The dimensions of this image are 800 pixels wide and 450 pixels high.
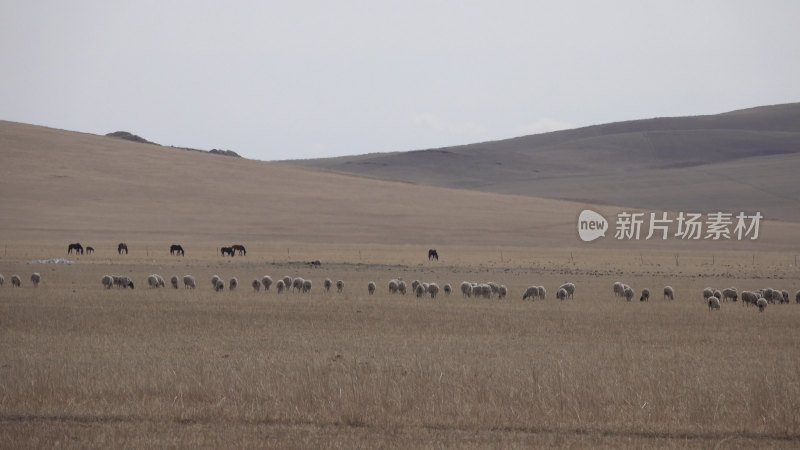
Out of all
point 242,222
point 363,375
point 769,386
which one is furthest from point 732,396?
point 242,222

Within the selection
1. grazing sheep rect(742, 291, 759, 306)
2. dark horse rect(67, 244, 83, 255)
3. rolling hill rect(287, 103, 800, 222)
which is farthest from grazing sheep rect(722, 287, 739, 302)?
rolling hill rect(287, 103, 800, 222)

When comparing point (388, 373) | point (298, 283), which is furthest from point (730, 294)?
point (388, 373)

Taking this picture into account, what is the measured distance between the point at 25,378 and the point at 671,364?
28.9 ft

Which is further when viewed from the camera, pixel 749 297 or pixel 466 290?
pixel 466 290

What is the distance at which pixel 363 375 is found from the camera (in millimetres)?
12359

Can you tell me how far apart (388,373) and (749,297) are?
14366mm

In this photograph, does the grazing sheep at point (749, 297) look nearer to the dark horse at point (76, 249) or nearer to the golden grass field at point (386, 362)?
the golden grass field at point (386, 362)

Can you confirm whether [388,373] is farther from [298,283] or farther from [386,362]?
[298,283]

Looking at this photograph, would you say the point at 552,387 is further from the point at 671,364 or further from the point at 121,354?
the point at 121,354

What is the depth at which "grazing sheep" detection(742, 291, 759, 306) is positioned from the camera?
2364 cm

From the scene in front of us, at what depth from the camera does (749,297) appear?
2377 centimetres

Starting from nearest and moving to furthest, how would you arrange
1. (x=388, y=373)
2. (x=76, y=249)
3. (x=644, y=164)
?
(x=388, y=373) < (x=76, y=249) < (x=644, y=164)

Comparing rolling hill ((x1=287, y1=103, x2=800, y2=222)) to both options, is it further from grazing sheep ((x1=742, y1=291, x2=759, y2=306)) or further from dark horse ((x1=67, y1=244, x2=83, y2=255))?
grazing sheep ((x1=742, y1=291, x2=759, y2=306))

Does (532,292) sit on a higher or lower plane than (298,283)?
lower
